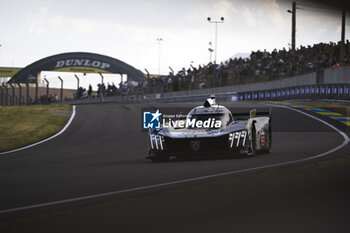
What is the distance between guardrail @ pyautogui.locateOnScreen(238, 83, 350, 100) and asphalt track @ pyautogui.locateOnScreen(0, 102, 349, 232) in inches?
241

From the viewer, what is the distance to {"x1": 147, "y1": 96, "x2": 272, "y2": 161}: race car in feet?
36.7

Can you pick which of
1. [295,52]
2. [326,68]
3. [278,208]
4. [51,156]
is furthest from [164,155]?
[295,52]

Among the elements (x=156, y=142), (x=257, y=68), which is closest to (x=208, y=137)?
(x=156, y=142)

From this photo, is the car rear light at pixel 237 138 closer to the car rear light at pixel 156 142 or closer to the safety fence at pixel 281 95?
the car rear light at pixel 156 142

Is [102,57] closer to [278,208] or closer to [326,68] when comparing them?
[326,68]

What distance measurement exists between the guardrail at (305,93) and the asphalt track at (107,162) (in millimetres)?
6117

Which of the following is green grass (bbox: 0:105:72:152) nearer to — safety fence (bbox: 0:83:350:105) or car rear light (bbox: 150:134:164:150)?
car rear light (bbox: 150:134:164:150)

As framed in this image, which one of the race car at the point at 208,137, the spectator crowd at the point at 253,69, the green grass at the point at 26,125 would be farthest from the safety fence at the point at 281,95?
the race car at the point at 208,137

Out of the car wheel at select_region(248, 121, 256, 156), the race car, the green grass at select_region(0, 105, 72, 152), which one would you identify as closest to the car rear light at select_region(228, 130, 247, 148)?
the race car

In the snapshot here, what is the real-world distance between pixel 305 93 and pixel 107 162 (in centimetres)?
2246

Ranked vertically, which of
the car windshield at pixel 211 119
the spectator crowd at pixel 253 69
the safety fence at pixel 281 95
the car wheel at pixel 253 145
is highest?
the spectator crowd at pixel 253 69

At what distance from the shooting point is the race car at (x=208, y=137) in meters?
11.2

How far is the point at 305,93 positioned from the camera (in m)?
31.9

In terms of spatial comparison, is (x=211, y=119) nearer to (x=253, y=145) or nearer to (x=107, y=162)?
(x=253, y=145)
